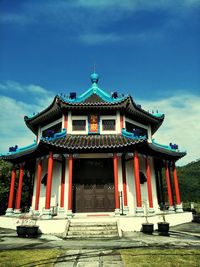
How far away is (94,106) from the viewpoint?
62.8 feet

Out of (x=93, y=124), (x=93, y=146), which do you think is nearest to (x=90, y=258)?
(x=93, y=146)

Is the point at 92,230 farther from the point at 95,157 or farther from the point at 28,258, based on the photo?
A: the point at 95,157

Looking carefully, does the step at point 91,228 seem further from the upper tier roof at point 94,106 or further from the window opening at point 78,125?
the upper tier roof at point 94,106

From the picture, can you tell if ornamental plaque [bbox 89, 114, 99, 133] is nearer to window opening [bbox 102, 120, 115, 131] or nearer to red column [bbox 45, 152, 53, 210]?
window opening [bbox 102, 120, 115, 131]

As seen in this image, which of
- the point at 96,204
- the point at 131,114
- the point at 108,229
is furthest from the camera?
the point at 131,114

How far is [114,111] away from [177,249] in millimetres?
12702

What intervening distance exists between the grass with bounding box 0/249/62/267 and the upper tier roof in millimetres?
12332

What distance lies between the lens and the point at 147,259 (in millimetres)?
→ 7188

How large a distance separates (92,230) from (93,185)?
5.30 meters

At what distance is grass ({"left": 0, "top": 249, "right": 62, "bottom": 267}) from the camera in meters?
6.82

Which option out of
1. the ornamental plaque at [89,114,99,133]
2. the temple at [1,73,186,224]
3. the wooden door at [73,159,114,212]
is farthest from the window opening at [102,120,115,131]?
the wooden door at [73,159,114,212]

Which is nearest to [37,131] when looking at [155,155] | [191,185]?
[155,155]

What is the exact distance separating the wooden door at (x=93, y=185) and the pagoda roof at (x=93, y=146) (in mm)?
1878

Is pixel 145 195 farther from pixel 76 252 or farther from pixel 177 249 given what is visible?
pixel 76 252
